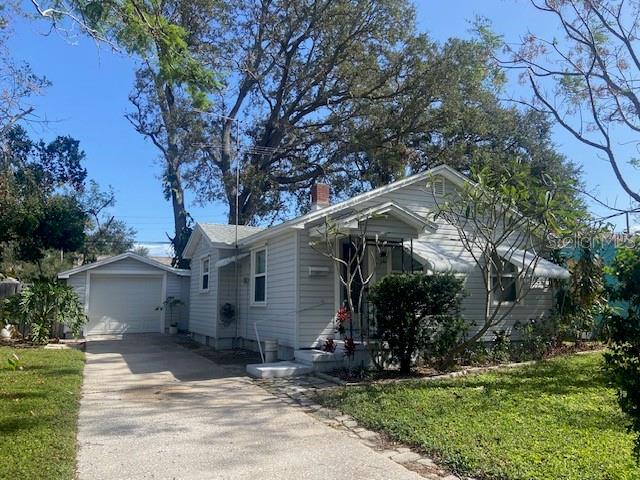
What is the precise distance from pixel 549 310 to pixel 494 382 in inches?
254

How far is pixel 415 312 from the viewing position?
916 cm

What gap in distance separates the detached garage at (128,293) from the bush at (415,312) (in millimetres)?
13430

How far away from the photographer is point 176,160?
93.8 feet

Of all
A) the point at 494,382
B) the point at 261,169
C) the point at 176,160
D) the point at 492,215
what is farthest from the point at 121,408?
the point at 176,160

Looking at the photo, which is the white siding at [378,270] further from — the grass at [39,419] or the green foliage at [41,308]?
the green foliage at [41,308]

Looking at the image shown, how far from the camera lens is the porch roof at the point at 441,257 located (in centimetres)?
1150

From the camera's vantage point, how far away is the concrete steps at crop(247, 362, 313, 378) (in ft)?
31.7

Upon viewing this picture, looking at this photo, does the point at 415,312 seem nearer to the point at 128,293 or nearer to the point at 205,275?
the point at 205,275

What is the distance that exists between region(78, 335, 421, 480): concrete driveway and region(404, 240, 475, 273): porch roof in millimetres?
4747

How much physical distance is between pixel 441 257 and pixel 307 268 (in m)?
3.23

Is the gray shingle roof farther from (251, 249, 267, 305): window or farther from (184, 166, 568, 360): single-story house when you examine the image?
(251, 249, 267, 305): window

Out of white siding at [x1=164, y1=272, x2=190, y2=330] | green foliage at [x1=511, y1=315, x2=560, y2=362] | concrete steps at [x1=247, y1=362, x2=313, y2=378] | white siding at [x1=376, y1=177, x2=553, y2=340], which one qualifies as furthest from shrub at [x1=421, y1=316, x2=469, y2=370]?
white siding at [x1=164, y1=272, x2=190, y2=330]

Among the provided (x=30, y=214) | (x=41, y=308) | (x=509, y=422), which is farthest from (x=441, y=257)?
(x=30, y=214)

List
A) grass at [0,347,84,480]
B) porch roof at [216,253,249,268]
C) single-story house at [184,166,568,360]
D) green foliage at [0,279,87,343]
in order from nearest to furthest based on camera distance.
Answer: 1. grass at [0,347,84,480]
2. single-story house at [184,166,568,360]
3. porch roof at [216,253,249,268]
4. green foliage at [0,279,87,343]
